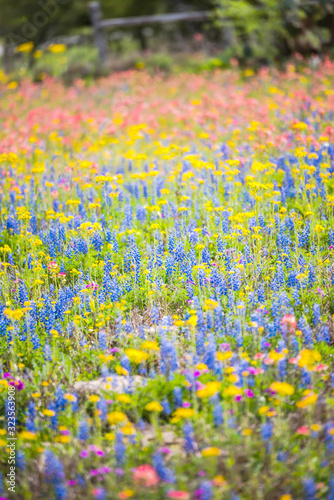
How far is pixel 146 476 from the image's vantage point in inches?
69.7

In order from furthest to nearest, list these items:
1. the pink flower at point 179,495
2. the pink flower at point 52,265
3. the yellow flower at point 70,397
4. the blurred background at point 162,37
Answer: the blurred background at point 162,37, the pink flower at point 52,265, the yellow flower at point 70,397, the pink flower at point 179,495

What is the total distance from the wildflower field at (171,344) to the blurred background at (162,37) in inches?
310

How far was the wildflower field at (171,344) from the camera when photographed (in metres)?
2.08

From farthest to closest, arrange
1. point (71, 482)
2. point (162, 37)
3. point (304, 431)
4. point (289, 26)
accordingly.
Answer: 1. point (162, 37)
2. point (289, 26)
3. point (304, 431)
4. point (71, 482)

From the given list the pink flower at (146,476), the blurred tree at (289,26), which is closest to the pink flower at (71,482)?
the pink flower at (146,476)

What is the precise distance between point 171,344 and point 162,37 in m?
19.3

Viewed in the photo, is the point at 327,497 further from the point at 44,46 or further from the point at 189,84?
the point at 44,46

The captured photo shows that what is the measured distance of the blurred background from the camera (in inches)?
476

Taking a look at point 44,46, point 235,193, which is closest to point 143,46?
point 44,46

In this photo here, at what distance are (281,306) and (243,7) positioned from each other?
39.2 feet

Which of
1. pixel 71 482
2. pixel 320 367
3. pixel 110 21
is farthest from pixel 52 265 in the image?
pixel 110 21

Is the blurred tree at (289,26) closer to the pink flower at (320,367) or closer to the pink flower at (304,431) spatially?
the pink flower at (320,367)

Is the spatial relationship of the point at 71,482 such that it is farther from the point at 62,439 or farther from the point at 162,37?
the point at 162,37

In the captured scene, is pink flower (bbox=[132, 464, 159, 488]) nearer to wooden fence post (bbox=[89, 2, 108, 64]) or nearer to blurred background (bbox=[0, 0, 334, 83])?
blurred background (bbox=[0, 0, 334, 83])
